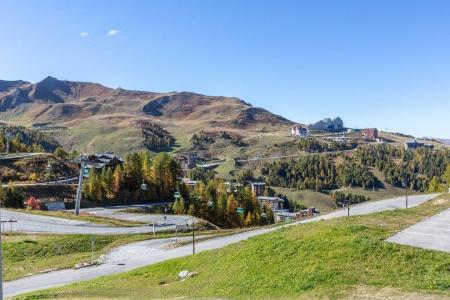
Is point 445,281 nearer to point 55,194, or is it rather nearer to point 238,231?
point 238,231

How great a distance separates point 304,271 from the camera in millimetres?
27391

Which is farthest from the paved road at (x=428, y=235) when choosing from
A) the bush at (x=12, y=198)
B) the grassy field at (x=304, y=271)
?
the bush at (x=12, y=198)

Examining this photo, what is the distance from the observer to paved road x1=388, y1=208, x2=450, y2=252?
3064 centimetres

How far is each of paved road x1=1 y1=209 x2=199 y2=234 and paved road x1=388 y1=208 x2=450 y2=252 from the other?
44.3m

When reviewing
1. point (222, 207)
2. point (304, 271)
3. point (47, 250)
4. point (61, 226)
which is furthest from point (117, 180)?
point (304, 271)

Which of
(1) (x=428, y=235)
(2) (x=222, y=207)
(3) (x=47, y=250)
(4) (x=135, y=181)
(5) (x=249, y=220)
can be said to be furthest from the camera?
(4) (x=135, y=181)

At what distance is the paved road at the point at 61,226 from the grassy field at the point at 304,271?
32857 mm

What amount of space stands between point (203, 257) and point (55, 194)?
8203 cm

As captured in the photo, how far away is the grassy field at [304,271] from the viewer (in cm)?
2386

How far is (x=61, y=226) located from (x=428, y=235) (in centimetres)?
5772

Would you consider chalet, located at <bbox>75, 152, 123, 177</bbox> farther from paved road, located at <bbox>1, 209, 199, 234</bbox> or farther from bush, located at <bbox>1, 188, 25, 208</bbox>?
paved road, located at <bbox>1, 209, 199, 234</bbox>

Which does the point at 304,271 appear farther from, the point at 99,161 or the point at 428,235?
the point at 99,161

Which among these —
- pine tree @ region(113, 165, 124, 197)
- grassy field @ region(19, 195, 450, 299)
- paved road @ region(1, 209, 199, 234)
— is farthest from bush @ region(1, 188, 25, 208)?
grassy field @ region(19, 195, 450, 299)

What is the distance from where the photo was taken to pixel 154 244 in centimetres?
5766
